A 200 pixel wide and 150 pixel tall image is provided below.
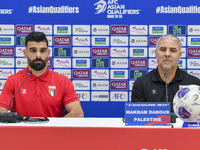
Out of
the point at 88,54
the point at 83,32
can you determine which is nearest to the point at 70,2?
the point at 83,32

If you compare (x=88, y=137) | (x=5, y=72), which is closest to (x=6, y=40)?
(x=5, y=72)

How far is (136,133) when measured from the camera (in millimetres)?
982

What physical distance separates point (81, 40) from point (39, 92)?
3.55ft

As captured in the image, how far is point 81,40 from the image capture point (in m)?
2.69

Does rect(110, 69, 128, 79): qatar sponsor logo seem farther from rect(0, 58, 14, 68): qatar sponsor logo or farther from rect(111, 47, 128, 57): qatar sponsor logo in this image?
rect(0, 58, 14, 68): qatar sponsor logo

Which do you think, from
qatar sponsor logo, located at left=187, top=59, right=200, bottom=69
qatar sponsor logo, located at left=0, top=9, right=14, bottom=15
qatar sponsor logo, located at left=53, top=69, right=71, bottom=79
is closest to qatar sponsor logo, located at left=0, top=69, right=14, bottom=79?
qatar sponsor logo, located at left=53, top=69, right=71, bottom=79

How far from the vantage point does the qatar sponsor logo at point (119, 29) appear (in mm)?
2635

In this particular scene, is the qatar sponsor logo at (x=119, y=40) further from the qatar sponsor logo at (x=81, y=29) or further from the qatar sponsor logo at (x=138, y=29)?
the qatar sponsor logo at (x=81, y=29)

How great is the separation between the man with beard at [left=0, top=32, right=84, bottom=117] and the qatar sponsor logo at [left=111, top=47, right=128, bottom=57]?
3.03 feet

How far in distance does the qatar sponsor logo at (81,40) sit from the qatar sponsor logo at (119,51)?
339mm

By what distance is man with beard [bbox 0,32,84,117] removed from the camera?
1815 millimetres

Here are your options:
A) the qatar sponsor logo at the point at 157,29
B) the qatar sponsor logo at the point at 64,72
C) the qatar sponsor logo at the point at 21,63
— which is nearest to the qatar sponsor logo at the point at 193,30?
the qatar sponsor logo at the point at 157,29

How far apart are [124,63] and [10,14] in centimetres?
161

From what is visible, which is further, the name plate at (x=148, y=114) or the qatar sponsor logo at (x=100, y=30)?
the qatar sponsor logo at (x=100, y=30)
